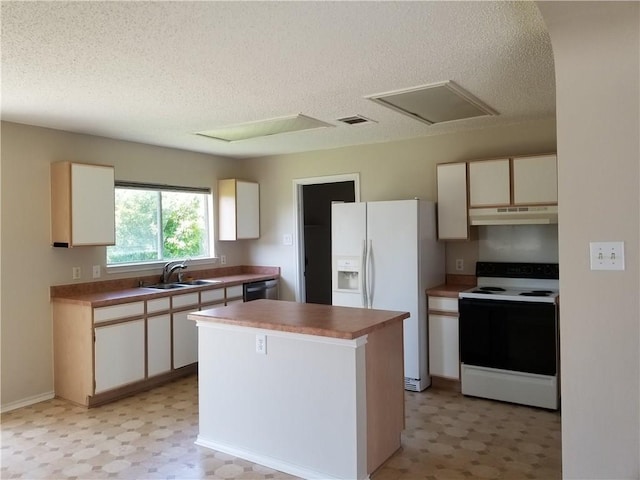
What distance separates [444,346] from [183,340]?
2.37 metres

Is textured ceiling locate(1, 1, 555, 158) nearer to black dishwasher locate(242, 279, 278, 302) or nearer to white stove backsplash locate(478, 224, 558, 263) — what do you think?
white stove backsplash locate(478, 224, 558, 263)

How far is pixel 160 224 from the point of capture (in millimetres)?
5113

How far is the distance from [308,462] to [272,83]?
2.20 meters

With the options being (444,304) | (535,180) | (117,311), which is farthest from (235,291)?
(535,180)

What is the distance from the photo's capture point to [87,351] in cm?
389

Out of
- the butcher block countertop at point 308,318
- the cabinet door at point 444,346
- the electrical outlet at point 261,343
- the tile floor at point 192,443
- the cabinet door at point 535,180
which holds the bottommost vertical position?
the tile floor at point 192,443

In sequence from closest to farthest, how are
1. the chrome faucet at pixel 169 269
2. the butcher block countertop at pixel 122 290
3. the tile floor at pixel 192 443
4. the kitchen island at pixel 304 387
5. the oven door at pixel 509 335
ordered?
the kitchen island at pixel 304 387 → the tile floor at pixel 192 443 → the oven door at pixel 509 335 → the butcher block countertop at pixel 122 290 → the chrome faucet at pixel 169 269

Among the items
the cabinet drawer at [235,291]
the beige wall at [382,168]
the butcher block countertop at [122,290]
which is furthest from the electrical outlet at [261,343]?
the beige wall at [382,168]

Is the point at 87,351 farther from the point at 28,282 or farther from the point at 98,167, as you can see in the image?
the point at 98,167

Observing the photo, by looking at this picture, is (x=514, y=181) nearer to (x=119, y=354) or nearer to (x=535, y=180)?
(x=535, y=180)

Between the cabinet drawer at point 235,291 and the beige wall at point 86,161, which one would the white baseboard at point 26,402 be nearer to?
the beige wall at point 86,161

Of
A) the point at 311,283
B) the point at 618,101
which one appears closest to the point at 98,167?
the point at 311,283

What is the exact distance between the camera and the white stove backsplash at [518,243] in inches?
165

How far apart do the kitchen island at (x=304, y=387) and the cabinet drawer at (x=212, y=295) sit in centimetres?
163
